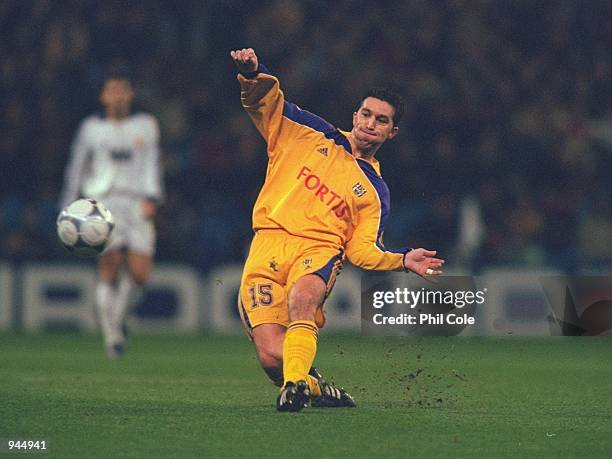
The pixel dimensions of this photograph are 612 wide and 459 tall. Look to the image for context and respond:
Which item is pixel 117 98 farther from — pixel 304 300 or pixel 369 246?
pixel 304 300

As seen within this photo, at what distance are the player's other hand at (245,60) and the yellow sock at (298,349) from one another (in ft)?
3.70

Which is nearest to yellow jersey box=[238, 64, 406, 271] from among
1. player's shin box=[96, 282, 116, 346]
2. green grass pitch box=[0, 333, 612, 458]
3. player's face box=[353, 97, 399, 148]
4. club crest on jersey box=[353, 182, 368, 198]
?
club crest on jersey box=[353, 182, 368, 198]

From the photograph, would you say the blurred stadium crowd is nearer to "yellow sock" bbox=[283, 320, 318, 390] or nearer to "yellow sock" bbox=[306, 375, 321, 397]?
"yellow sock" bbox=[306, 375, 321, 397]

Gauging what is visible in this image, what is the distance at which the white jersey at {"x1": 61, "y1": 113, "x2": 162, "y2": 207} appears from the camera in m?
Answer: 10.0

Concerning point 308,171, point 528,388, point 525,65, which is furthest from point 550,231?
point 308,171

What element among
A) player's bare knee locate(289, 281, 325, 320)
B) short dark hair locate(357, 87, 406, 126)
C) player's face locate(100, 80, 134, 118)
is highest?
player's face locate(100, 80, 134, 118)

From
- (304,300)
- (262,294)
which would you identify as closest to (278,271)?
(262,294)

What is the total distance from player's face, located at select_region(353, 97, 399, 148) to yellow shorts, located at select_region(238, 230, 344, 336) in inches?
20.7

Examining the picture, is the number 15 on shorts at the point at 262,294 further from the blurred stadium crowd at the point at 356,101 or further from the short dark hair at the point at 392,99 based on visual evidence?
the blurred stadium crowd at the point at 356,101

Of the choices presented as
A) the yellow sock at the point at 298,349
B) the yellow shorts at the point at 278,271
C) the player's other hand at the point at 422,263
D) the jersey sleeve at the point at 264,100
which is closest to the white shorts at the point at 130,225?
the jersey sleeve at the point at 264,100

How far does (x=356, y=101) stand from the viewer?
13109mm

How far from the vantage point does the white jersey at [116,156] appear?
1000cm

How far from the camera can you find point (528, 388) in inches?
293

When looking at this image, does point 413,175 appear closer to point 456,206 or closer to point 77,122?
point 456,206
